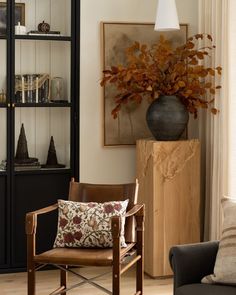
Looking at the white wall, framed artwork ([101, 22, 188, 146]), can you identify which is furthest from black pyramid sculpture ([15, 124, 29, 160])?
framed artwork ([101, 22, 188, 146])

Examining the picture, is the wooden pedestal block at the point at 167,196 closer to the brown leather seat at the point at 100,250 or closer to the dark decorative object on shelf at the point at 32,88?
the brown leather seat at the point at 100,250

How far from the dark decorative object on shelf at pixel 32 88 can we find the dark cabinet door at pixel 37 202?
62 cm

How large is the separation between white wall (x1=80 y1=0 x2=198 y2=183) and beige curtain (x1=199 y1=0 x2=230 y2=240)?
0.59m

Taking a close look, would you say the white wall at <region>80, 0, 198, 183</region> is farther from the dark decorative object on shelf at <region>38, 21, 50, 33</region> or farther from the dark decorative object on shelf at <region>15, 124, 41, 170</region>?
the dark decorative object on shelf at <region>15, 124, 41, 170</region>

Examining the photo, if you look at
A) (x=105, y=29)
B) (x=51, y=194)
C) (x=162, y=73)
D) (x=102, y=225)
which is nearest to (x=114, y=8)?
(x=105, y=29)

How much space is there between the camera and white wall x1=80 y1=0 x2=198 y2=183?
5.86 m

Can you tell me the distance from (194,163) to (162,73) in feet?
2.47

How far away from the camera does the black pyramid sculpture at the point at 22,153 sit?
5789mm

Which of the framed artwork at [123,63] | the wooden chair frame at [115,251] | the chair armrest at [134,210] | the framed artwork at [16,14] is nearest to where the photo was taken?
the wooden chair frame at [115,251]

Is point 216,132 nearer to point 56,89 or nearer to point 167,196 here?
point 167,196

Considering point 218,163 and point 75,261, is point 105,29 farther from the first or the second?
point 75,261

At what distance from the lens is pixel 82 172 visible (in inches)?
233

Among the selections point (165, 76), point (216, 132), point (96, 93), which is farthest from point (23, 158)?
point (216, 132)

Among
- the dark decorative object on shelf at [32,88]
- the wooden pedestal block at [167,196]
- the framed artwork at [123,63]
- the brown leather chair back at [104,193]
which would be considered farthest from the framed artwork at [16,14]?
the brown leather chair back at [104,193]
